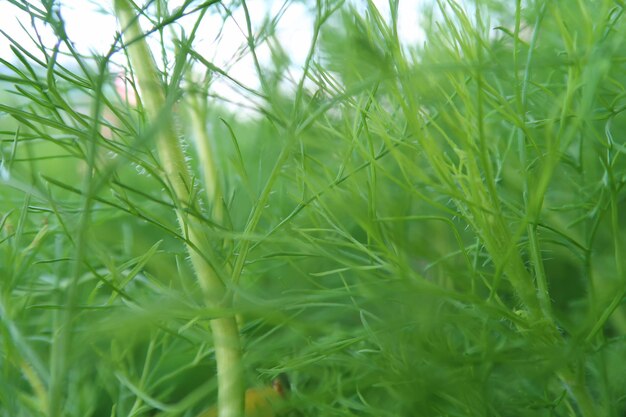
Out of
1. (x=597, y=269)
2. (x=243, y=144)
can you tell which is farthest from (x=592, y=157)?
(x=243, y=144)

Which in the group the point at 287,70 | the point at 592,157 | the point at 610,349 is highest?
the point at 287,70

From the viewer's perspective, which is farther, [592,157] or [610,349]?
[592,157]

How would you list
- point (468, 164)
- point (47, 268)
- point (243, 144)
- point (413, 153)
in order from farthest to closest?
point (243, 144)
point (47, 268)
point (413, 153)
point (468, 164)

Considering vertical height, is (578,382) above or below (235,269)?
below

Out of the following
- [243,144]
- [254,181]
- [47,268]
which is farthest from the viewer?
[243,144]

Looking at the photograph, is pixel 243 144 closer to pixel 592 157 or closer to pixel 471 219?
pixel 592 157

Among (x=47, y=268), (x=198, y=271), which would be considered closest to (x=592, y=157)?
(x=198, y=271)
